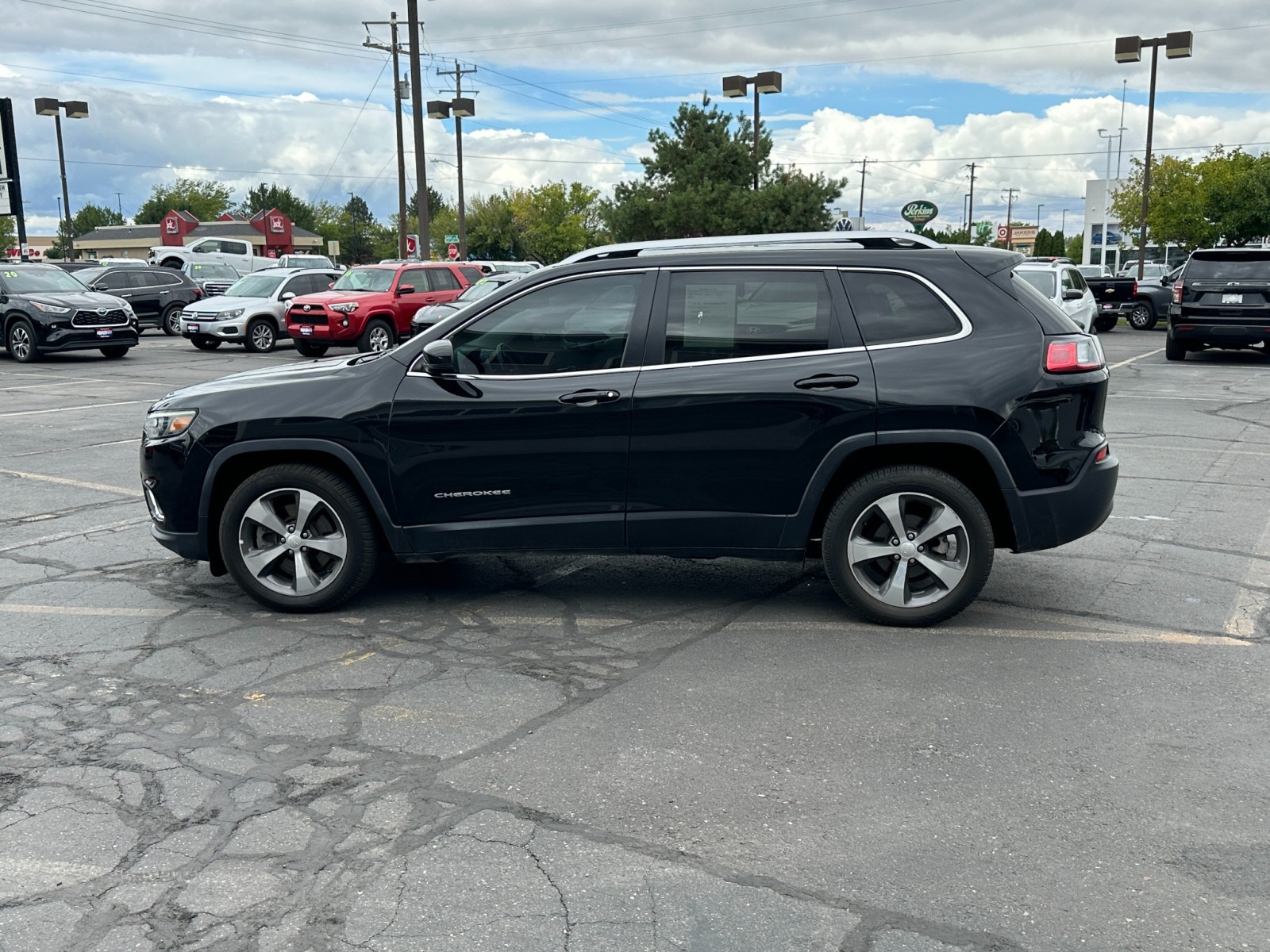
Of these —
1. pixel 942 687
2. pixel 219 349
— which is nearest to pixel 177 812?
pixel 942 687

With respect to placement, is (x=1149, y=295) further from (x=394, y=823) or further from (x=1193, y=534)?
(x=394, y=823)

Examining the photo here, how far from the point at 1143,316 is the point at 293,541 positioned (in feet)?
97.7

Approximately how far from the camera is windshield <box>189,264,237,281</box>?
127 feet

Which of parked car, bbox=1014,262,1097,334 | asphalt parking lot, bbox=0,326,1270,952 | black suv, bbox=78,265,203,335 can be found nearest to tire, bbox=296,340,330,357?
black suv, bbox=78,265,203,335

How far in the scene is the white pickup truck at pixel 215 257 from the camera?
41.7 metres

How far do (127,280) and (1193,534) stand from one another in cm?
2813

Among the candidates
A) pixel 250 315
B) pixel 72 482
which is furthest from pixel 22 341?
pixel 72 482

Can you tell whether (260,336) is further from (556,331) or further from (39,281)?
(556,331)

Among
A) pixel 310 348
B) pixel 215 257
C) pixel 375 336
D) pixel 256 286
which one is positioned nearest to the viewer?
pixel 375 336

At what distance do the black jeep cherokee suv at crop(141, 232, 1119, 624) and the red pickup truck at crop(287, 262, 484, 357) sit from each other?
1776cm

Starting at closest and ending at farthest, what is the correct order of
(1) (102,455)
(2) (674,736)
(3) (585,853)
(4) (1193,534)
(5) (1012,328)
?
(3) (585,853) < (2) (674,736) < (5) (1012,328) < (4) (1193,534) < (1) (102,455)

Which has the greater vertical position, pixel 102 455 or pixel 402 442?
pixel 402 442

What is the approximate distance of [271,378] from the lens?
19.6 feet

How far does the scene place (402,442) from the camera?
18.7 feet
